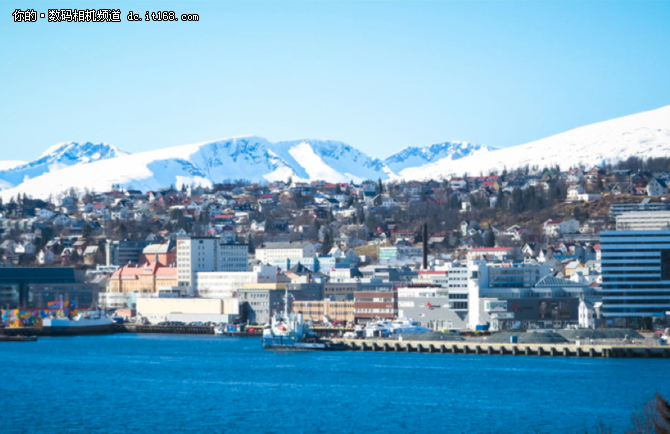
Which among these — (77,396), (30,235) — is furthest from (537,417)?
(30,235)

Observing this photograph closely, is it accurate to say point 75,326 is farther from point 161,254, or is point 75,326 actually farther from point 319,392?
point 319,392

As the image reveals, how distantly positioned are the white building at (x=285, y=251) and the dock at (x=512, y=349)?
4823cm

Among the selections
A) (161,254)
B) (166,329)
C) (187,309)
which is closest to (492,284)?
(166,329)

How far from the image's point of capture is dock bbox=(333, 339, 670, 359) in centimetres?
5688

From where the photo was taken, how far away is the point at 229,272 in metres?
99.4

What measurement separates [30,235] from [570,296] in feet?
276

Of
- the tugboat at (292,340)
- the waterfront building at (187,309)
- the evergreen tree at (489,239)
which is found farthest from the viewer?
the evergreen tree at (489,239)

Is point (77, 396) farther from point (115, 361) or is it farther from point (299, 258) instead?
point (299, 258)

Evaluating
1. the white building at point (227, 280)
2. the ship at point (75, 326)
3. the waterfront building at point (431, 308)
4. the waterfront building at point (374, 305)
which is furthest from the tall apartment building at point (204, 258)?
the waterfront building at point (431, 308)

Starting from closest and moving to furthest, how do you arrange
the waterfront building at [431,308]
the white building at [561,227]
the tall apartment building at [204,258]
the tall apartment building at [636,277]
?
the tall apartment building at [636,277] < the waterfront building at [431,308] < the tall apartment building at [204,258] < the white building at [561,227]

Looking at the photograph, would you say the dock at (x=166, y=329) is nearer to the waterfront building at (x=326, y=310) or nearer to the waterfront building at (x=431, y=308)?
the waterfront building at (x=326, y=310)

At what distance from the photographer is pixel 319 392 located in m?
44.1

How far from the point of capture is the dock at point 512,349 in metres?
56.9

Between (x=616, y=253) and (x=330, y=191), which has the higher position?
(x=330, y=191)
